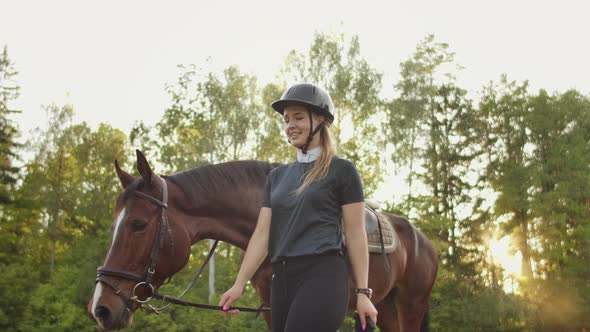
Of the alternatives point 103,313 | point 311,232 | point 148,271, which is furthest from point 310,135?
point 103,313

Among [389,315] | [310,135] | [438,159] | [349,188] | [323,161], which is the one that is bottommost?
[389,315]

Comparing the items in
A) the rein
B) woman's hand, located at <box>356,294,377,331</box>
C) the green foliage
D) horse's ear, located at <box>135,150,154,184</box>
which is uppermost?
the green foliage

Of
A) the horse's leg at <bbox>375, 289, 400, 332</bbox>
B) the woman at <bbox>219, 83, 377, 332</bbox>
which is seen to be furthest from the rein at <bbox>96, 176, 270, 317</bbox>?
the horse's leg at <bbox>375, 289, 400, 332</bbox>

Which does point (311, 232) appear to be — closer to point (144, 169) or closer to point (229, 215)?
point (144, 169)

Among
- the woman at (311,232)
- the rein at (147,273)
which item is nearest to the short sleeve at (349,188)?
the woman at (311,232)

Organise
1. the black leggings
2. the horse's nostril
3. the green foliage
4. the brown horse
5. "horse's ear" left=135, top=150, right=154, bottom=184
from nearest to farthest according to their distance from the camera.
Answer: the black leggings → the horse's nostril → the brown horse → "horse's ear" left=135, top=150, right=154, bottom=184 → the green foliage

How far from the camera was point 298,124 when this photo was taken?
274 centimetres

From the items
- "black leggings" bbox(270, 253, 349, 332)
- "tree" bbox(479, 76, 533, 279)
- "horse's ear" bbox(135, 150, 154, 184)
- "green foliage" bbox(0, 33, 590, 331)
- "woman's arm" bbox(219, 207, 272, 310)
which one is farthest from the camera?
"tree" bbox(479, 76, 533, 279)

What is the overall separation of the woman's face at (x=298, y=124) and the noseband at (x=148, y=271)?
A: 56.0 inches

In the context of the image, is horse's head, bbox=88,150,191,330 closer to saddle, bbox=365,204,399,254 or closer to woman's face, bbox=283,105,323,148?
woman's face, bbox=283,105,323,148

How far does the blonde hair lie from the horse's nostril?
164 centimetres

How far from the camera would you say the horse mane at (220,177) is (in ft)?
13.6

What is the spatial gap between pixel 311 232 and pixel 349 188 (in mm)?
265

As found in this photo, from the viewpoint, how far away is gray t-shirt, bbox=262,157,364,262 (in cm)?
252
